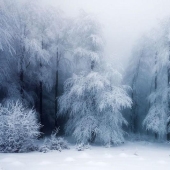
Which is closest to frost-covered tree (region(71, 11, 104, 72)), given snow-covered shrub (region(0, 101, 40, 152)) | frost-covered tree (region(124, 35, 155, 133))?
snow-covered shrub (region(0, 101, 40, 152))

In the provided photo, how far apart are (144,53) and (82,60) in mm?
7369

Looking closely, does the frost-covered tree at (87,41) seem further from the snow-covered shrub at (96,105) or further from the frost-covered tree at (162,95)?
the frost-covered tree at (162,95)

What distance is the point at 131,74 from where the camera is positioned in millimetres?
22531

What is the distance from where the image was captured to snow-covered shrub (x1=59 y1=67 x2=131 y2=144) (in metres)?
14.5

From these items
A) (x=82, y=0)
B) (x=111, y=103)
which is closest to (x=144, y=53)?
(x=111, y=103)

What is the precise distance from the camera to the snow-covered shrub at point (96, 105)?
14531 mm

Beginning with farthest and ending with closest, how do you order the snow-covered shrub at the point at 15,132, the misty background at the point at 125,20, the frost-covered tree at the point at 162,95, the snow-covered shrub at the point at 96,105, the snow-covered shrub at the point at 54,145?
the misty background at the point at 125,20 → the frost-covered tree at the point at 162,95 → the snow-covered shrub at the point at 96,105 → the snow-covered shrub at the point at 54,145 → the snow-covered shrub at the point at 15,132

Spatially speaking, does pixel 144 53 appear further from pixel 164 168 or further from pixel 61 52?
pixel 164 168

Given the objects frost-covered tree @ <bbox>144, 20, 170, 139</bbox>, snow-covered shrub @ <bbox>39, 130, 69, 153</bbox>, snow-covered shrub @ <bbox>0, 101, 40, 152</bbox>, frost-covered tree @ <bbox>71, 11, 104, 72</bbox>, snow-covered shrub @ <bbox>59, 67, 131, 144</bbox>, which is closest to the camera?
snow-covered shrub @ <bbox>0, 101, 40, 152</bbox>

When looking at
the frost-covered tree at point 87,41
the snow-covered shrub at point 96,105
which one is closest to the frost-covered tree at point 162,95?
the snow-covered shrub at point 96,105

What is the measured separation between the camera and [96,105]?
50.7 feet

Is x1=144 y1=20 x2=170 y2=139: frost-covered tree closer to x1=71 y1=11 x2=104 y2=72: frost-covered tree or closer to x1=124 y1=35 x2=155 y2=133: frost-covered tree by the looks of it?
x1=124 y1=35 x2=155 y2=133: frost-covered tree

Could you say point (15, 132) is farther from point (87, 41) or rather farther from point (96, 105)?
point (87, 41)

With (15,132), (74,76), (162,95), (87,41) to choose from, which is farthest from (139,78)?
(15,132)
